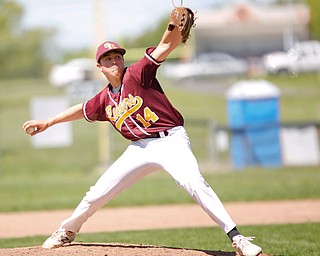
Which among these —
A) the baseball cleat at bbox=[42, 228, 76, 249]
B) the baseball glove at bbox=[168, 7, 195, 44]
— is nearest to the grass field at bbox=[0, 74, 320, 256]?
the baseball cleat at bbox=[42, 228, 76, 249]

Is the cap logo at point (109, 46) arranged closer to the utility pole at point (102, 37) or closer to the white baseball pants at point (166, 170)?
the white baseball pants at point (166, 170)

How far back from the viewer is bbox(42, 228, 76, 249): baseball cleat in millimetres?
7402

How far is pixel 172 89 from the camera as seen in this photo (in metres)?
32.1

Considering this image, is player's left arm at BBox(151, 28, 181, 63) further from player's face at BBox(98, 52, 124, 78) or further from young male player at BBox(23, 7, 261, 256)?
player's face at BBox(98, 52, 124, 78)

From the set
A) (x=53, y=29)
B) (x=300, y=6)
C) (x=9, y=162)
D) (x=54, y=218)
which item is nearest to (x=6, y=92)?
(x=53, y=29)

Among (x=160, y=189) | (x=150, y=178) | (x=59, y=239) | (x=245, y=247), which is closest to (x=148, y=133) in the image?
(x=245, y=247)

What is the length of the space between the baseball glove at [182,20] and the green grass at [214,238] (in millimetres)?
2727

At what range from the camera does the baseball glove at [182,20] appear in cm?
646

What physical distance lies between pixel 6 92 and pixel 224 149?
14.1 m

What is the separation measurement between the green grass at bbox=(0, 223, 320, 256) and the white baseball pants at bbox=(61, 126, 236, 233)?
1.53 m

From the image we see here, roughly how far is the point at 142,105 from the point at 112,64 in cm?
51

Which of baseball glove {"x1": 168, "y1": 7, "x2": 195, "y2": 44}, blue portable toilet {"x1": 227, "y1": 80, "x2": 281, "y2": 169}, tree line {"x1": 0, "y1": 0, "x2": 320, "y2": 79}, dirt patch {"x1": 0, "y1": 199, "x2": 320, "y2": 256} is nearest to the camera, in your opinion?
baseball glove {"x1": 168, "y1": 7, "x2": 195, "y2": 44}

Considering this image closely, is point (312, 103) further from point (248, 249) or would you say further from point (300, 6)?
point (248, 249)

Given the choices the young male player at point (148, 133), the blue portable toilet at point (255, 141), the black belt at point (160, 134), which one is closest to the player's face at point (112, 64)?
the young male player at point (148, 133)
